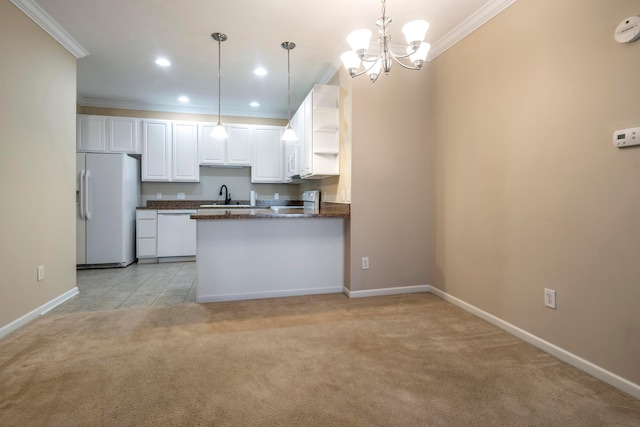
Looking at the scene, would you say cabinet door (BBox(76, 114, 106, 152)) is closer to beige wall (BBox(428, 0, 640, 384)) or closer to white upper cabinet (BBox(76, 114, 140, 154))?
white upper cabinet (BBox(76, 114, 140, 154))

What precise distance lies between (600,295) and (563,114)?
1.14 meters

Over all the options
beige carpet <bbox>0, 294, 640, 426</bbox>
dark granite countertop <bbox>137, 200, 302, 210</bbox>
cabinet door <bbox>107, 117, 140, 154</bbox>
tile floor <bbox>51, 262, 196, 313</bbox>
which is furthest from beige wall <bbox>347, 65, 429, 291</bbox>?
cabinet door <bbox>107, 117, 140, 154</bbox>

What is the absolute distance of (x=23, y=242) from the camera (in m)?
2.64

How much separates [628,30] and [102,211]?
5758 mm

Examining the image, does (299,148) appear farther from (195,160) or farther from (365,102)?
(195,160)

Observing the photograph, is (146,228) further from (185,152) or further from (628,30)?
(628,30)

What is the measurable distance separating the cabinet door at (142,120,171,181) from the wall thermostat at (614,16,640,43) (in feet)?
18.0

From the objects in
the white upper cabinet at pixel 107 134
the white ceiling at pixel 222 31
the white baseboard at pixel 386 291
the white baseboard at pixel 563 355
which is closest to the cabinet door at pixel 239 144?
the white ceiling at pixel 222 31

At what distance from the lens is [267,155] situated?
5.72 meters

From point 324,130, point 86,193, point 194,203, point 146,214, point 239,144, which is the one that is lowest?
point 146,214

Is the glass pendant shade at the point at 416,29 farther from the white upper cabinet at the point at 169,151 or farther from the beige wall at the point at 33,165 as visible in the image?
the white upper cabinet at the point at 169,151

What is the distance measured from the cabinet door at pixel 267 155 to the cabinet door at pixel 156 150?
4.67 feet

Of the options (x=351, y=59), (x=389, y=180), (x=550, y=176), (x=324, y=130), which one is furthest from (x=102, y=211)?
(x=550, y=176)

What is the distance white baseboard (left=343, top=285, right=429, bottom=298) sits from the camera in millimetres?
3350
